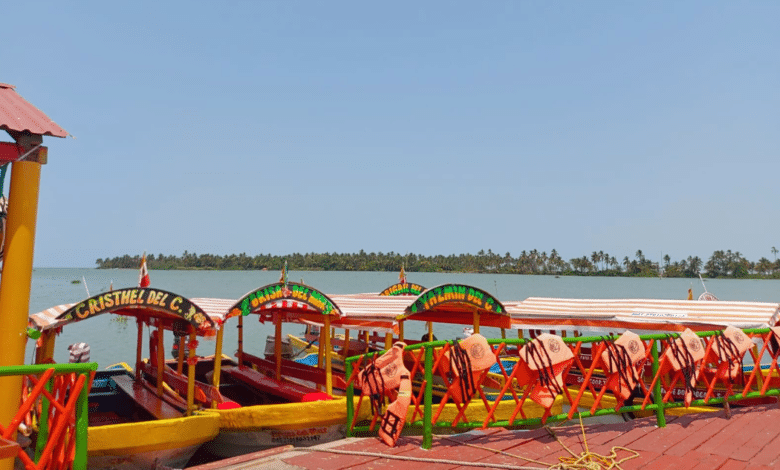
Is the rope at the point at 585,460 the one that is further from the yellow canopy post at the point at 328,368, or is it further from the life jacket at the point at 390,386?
the yellow canopy post at the point at 328,368

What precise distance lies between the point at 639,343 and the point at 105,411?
9.86 meters

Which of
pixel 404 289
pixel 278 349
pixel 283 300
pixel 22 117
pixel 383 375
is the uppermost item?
pixel 22 117

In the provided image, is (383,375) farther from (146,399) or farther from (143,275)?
(143,275)

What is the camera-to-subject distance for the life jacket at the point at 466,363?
6.74 metres

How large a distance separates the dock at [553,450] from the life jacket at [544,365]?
52 centimetres

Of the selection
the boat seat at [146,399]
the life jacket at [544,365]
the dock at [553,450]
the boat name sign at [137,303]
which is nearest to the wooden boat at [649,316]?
the dock at [553,450]

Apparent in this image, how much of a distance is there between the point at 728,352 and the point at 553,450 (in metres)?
4.01

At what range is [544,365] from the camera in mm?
6766

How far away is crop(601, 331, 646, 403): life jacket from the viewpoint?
7.26m

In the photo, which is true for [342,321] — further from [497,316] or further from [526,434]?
[526,434]

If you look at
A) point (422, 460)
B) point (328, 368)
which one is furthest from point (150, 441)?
point (422, 460)

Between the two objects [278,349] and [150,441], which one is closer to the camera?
[150,441]

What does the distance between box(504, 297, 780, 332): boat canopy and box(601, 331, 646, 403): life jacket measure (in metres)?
4.81

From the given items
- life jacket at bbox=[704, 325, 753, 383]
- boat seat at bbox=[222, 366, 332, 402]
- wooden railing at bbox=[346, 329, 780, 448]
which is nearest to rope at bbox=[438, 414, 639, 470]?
wooden railing at bbox=[346, 329, 780, 448]
